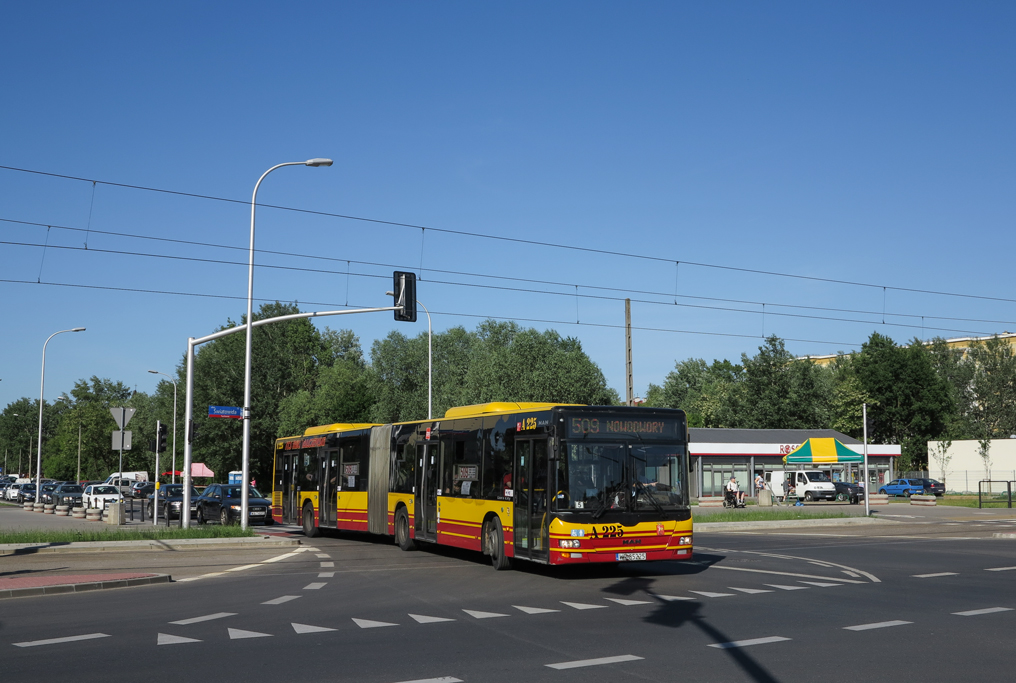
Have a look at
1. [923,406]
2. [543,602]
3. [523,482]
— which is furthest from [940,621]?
[923,406]

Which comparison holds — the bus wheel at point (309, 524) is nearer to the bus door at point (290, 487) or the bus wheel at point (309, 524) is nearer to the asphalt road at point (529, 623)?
the bus door at point (290, 487)

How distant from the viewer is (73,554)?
21156 millimetres

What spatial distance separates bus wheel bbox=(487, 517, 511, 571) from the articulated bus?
0.02 metres

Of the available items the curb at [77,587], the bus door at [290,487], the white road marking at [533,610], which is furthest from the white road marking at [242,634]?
the bus door at [290,487]

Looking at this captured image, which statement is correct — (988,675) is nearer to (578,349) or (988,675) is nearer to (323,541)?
(323,541)

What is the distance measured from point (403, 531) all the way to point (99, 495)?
34788 mm

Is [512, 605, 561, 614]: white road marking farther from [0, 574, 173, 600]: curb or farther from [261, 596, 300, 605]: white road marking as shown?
[0, 574, 173, 600]: curb

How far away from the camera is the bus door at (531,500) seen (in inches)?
640

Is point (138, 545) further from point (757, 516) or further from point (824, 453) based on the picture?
point (824, 453)

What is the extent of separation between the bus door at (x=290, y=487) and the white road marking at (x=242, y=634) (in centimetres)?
1967

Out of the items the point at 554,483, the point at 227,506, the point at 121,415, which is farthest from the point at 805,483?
the point at 554,483

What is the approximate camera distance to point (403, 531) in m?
22.8

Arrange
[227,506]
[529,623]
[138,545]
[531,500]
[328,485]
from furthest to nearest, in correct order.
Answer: [227,506] → [328,485] → [138,545] → [531,500] → [529,623]

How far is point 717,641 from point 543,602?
3.85 m
